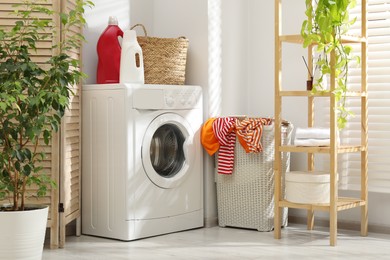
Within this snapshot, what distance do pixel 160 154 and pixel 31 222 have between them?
3.68ft

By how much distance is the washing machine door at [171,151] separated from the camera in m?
4.02

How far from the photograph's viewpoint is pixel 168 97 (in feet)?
13.1

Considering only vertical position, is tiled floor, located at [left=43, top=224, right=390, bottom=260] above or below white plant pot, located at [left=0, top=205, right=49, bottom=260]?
below

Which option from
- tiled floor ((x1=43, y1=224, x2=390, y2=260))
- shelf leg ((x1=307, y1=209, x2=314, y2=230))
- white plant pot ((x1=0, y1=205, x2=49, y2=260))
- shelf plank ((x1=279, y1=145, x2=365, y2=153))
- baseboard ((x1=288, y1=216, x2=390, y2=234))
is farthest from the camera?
shelf leg ((x1=307, y1=209, x2=314, y2=230))

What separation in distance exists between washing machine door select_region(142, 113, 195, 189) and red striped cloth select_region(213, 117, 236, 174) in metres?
0.16

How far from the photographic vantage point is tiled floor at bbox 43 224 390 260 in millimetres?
3420

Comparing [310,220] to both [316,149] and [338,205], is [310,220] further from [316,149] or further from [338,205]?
[316,149]

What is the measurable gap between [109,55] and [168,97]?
43cm

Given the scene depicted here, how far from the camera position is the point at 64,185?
3643 mm

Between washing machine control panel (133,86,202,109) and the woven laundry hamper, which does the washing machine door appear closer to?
washing machine control panel (133,86,202,109)

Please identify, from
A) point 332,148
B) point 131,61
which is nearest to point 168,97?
point 131,61

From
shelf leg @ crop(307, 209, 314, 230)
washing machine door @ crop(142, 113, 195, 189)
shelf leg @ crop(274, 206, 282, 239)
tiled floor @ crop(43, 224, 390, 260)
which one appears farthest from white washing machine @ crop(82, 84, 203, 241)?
shelf leg @ crop(307, 209, 314, 230)

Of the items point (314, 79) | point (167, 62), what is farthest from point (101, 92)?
point (314, 79)

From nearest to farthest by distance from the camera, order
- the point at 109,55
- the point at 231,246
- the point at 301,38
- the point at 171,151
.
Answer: the point at 231,246
the point at 301,38
the point at 109,55
the point at 171,151
